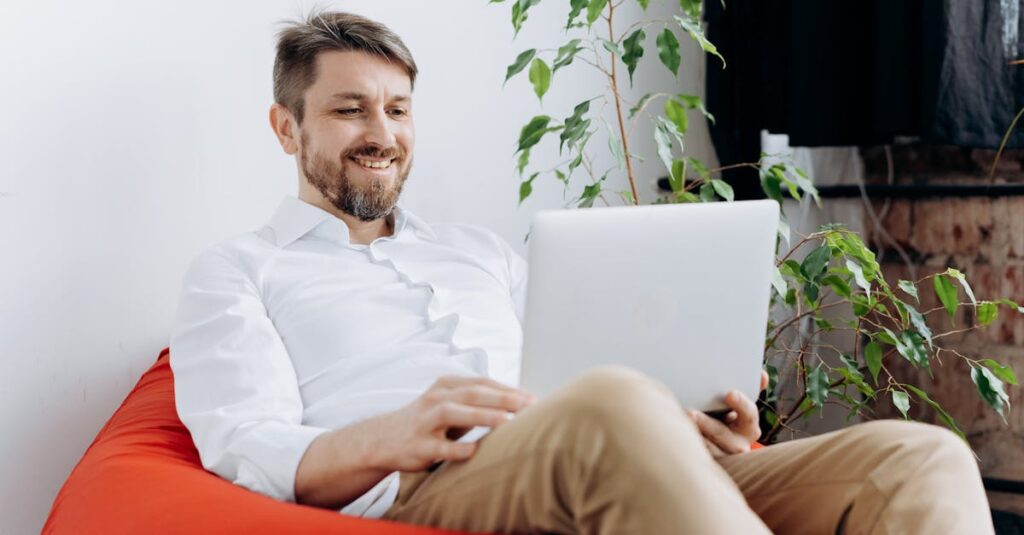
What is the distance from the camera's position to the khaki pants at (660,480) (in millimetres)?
896

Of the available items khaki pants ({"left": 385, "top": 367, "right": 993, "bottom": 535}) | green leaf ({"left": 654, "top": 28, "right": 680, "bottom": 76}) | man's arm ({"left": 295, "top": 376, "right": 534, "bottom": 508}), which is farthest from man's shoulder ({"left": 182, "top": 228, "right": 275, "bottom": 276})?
green leaf ({"left": 654, "top": 28, "right": 680, "bottom": 76})

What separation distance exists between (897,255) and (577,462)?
6.01ft

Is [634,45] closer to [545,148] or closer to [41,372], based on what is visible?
[545,148]

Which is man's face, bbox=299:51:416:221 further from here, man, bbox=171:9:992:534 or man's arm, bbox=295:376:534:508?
man's arm, bbox=295:376:534:508

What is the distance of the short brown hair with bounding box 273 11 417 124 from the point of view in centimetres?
166

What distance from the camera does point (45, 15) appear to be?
1448 mm

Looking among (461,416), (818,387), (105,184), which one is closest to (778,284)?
(818,387)

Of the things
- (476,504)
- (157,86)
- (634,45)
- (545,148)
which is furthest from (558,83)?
(476,504)

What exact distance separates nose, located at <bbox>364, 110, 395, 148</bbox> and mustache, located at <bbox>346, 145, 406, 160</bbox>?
14 millimetres

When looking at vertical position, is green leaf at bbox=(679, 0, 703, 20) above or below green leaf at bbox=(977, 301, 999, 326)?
above

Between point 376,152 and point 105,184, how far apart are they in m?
0.42

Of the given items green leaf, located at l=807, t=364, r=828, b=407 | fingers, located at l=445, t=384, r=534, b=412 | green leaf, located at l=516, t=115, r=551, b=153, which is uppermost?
green leaf, located at l=516, t=115, r=551, b=153

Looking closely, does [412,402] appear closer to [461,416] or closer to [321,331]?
[461,416]

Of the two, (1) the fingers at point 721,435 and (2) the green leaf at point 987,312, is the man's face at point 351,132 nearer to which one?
(1) the fingers at point 721,435
